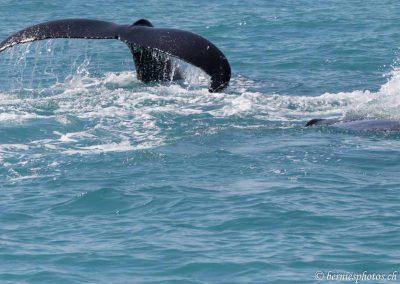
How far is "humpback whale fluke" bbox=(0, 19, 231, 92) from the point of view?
17.6 meters

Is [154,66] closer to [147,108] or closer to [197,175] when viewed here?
[147,108]

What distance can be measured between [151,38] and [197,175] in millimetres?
4314

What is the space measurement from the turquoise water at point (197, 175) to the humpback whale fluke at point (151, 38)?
1008mm

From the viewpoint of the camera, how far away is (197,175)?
48.1 feet

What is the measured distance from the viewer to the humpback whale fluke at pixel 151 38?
17594mm

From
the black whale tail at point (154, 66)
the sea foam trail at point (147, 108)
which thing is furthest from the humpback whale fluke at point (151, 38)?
the black whale tail at point (154, 66)

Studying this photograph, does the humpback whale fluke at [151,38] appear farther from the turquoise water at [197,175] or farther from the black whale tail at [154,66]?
the black whale tail at [154,66]

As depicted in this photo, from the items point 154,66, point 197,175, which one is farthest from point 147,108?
point 197,175


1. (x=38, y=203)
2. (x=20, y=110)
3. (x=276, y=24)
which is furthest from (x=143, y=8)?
(x=38, y=203)

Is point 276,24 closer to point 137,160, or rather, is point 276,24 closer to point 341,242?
point 137,160

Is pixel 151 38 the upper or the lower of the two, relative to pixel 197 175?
upper

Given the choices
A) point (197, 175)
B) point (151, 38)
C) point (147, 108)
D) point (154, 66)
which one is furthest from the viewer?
point (154, 66)

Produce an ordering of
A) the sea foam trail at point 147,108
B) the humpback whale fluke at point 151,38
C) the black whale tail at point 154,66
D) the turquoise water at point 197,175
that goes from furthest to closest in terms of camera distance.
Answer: the black whale tail at point 154,66, the humpback whale fluke at point 151,38, the sea foam trail at point 147,108, the turquoise water at point 197,175

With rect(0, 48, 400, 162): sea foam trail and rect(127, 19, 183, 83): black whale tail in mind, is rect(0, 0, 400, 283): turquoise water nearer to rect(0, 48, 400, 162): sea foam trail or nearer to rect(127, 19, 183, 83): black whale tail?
rect(0, 48, 400, 162): sea foam trail
